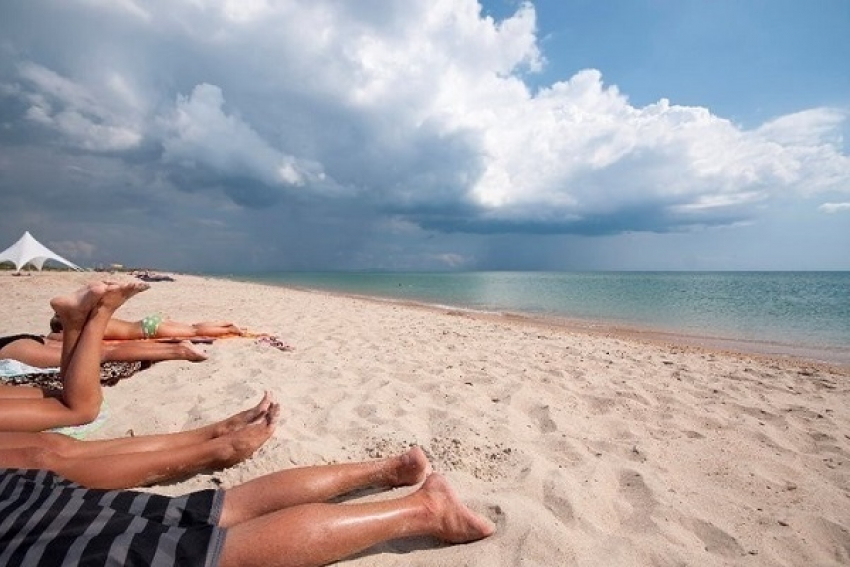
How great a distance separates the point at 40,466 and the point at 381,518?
4.51 ft

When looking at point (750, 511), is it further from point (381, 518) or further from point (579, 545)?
point (381, 518)

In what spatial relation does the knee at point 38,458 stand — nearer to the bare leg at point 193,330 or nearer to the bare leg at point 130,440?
the bare leg at point 130,440

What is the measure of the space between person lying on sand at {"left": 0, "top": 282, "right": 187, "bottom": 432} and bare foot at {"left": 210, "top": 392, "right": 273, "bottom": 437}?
628 mm

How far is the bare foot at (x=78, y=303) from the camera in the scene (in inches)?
93.7

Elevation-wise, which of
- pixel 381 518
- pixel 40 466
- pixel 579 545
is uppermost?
pixel 40 466

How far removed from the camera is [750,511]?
2227 mm

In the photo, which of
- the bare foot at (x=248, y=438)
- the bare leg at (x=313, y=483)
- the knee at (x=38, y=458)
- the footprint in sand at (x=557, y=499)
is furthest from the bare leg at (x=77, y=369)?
the footprint in sand at (x=557, y=499)

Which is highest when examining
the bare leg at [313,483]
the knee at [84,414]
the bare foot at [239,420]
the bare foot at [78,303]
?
the bare foot at [78,303]

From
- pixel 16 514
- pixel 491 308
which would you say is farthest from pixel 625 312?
pixel 16 514

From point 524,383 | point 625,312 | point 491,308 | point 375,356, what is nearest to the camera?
point 524,383

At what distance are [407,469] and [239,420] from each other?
1050 mm

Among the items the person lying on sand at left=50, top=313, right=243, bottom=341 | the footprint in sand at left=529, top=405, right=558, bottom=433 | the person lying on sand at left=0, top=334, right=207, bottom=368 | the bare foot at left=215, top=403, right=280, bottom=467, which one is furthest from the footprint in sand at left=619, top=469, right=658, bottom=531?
the person lying on sand at left=50, top=313, right=243, bottom=341

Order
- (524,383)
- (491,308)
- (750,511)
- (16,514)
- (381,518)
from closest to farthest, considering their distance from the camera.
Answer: (16,514)
(381,518)
(750,511)
(524,383)
(491,308)

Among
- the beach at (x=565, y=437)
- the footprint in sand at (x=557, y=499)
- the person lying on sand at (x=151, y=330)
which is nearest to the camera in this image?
the beach at (x=565, y=437)
